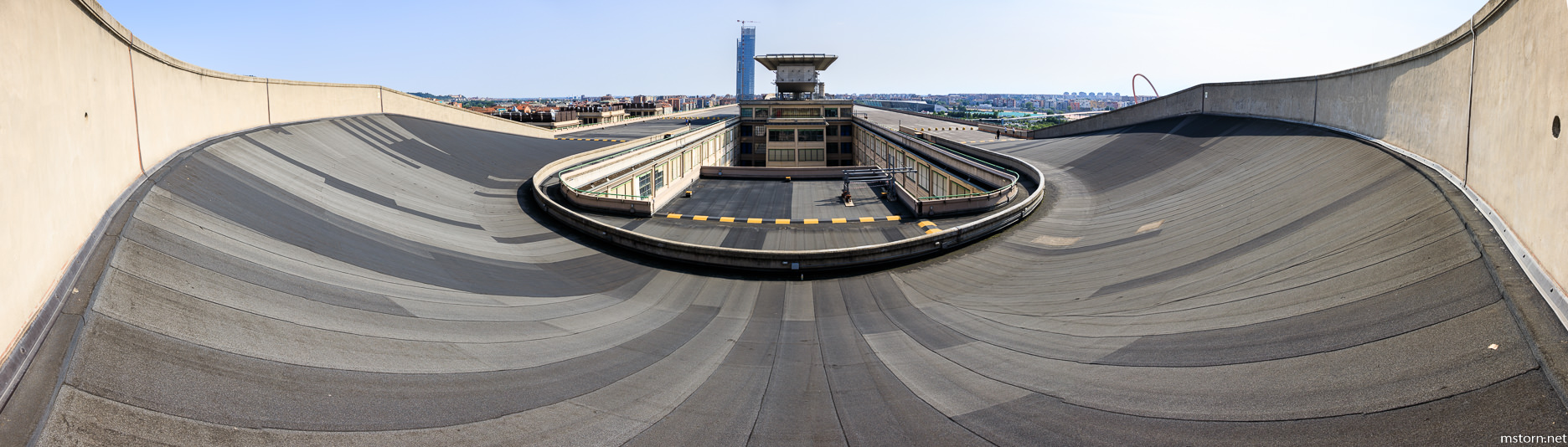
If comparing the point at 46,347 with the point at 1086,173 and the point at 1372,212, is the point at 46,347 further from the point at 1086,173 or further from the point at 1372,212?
the point at 1086,173

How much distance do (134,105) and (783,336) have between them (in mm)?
14947

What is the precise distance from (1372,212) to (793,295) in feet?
44.8

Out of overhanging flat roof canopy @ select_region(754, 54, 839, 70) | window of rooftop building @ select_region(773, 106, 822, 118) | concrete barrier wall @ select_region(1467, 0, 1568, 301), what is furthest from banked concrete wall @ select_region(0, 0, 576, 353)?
overhanging flat roof canopy @ select_region(754, 54, 839, 70)

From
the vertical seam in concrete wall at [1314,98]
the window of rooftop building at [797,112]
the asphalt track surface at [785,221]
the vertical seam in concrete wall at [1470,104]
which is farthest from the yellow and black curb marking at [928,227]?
the window of rooftop building at [797,112]

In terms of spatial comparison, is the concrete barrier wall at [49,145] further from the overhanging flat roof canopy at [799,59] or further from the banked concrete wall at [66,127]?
the overhanging flat roof canopy at [799,59]

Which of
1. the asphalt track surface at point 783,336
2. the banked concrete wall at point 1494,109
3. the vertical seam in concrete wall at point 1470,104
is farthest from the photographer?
the vertical seam in concrete wall at point 1470,104

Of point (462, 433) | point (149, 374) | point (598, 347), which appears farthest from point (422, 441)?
point (598, 347)

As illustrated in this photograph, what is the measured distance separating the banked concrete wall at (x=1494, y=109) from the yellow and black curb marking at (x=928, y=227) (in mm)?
13304

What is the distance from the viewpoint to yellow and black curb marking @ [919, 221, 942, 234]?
24.2 metres

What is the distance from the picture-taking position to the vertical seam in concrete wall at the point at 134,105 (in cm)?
1307

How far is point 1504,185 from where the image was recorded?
10.2 meters

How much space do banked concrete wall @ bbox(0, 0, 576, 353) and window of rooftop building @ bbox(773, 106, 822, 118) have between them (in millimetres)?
73359

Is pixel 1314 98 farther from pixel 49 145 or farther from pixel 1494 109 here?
pixel 49 145

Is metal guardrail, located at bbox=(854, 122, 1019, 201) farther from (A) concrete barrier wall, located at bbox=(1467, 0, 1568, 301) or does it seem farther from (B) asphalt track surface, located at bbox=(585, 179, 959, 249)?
(A) concrete barrier wall, located at bbox=(1467, 0, 1568, 301)
